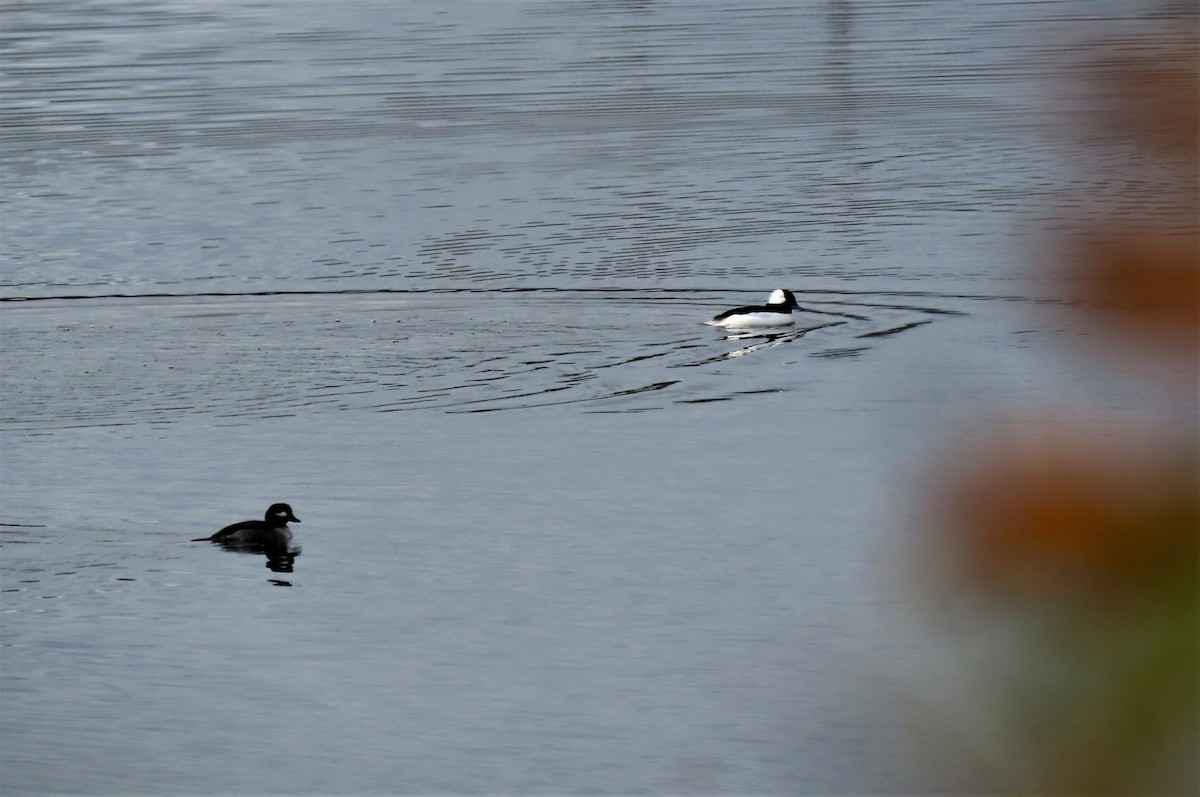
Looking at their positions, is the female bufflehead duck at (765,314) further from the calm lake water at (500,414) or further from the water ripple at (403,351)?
the calm lake water at (500,414)

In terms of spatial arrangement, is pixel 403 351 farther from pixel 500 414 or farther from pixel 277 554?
pixel 277 554

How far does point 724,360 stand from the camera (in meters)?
16.2

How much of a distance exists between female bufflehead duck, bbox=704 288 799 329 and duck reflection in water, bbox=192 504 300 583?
5581mm

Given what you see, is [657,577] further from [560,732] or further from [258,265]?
[258,265]

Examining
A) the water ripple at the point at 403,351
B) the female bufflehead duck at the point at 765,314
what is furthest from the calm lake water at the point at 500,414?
the female bufflehead duck at the point at 765,314

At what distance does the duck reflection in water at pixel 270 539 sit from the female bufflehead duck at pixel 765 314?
5581 millimetres

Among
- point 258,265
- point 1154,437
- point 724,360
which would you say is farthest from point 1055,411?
point 258,265

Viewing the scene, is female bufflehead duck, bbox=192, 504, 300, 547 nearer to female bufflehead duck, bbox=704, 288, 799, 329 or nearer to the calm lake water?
the calm lake water

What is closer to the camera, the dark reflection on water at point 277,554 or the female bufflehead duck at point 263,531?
the dark reflection on water at point 277,554

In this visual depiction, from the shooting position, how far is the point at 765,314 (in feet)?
53.4

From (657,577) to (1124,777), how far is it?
9.72 metres

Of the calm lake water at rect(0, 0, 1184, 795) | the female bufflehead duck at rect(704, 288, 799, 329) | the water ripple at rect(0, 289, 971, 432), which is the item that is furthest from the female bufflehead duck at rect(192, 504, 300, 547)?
the female bufflehead duck at rect(704, 288, 799, 329)

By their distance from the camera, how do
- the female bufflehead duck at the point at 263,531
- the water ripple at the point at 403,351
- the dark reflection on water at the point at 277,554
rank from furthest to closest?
1. the water ripple at the point at 403,351
2. the female bufflehead duck at the point at 263,531
3. the dark reflection on water at the point at 277,554

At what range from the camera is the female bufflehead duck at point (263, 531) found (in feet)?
36.6
